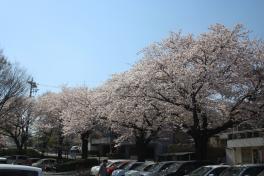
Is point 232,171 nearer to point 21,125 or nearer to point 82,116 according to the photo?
point 82,116

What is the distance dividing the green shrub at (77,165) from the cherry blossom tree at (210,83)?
58.8 feet

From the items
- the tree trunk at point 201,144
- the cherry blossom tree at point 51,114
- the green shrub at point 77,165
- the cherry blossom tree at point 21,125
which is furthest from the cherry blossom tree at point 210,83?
the cherry blossom tree at point 21,125

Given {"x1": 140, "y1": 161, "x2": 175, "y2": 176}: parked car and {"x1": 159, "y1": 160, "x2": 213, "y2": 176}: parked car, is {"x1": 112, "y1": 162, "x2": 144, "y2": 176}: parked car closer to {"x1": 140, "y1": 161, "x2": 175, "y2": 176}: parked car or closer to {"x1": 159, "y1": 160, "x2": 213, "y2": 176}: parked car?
{"x1": 140, "y1": 161, "x2": 175, "y2": 176}: parked car

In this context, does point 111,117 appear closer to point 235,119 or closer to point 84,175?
point 84,175

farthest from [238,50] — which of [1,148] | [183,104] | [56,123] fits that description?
[1,148]

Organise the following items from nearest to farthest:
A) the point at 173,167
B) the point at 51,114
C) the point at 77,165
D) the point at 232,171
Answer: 1. the point at 232,171
2. the point at 173,167
3. the point at 77,165
4. the point at 51,114

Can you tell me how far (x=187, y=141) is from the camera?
62.2 meters

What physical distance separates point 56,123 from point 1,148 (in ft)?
62.2

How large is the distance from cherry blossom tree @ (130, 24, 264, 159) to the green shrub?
58.8ft

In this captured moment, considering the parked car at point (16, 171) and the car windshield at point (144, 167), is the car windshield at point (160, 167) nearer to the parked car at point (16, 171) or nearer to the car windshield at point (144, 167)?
the car windshield at point (144, 167)

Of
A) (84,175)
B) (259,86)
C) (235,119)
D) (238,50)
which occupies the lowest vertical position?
(84,175)


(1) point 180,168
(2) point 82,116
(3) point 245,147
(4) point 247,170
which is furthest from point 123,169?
(3) point 245,147

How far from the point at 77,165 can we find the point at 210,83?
22.6 m

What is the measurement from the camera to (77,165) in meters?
45.1
